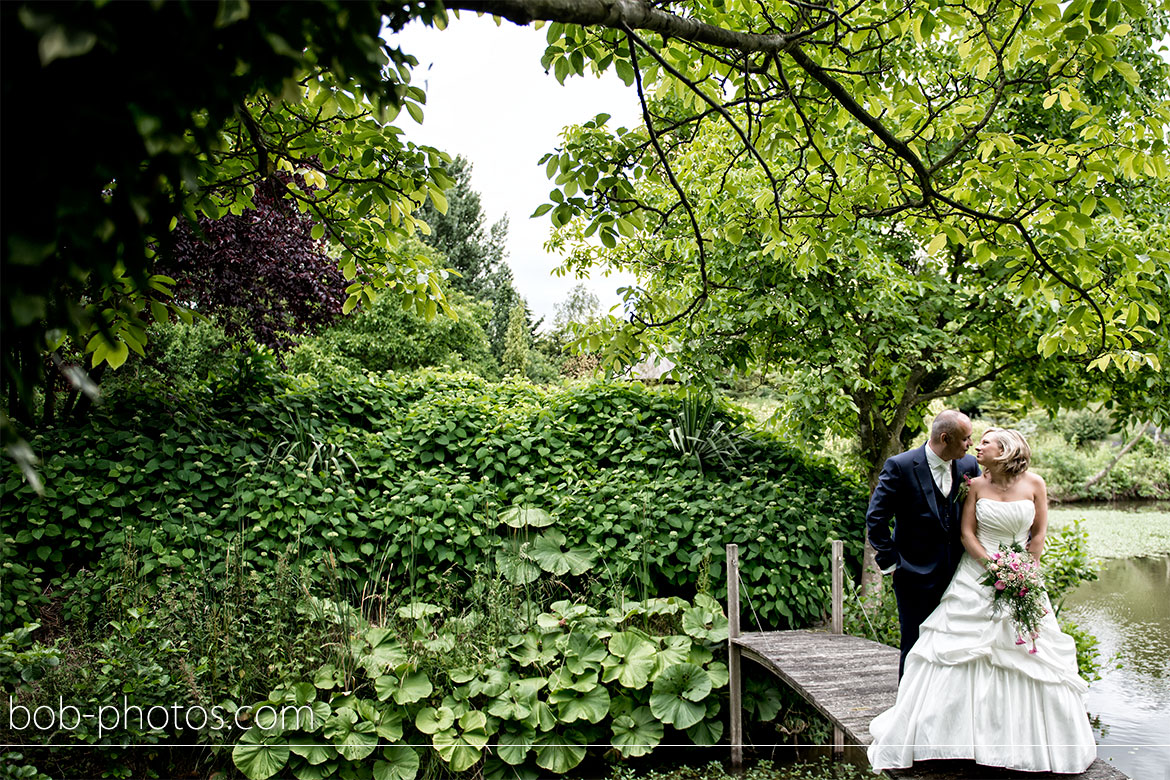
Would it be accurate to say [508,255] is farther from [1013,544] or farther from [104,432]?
[1013,544]

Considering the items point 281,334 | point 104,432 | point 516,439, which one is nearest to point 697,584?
point 516,439

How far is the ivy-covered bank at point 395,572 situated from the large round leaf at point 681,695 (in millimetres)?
14

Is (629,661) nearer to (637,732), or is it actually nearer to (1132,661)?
(637,732)

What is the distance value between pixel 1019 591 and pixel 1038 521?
0.41m

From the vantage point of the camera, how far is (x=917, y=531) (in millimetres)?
3367

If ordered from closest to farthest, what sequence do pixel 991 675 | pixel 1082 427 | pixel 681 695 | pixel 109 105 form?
pixel 109 105 → pixel 991 675 → pixel 681 695 → pixel 1082 427

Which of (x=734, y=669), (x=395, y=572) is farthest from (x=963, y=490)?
(x=395, y=572)

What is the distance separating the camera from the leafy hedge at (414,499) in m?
4.71

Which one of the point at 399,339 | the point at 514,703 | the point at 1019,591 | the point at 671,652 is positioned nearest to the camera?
the point at 1019,591

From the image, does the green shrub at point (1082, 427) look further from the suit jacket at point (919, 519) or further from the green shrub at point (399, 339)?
the suit jacket at point (919, 519)

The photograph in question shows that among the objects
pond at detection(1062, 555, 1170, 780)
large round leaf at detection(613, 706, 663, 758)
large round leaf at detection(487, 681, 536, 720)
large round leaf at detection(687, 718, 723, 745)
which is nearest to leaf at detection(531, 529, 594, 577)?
large round leaf at detection(487, 681, 536, 720)

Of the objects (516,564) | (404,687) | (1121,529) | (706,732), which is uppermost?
(1121,529)

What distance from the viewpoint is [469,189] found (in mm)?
27188

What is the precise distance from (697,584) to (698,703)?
0.80m
